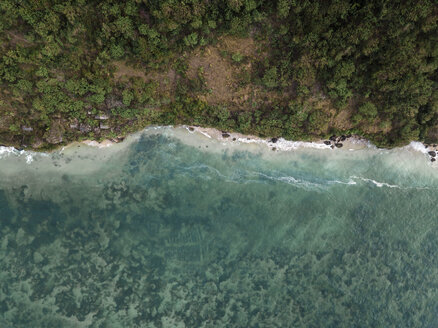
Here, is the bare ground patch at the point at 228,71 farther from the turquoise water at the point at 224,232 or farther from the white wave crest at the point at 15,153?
the white wave crest at the point at 15,153

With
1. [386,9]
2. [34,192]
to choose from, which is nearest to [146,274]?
[34,192]

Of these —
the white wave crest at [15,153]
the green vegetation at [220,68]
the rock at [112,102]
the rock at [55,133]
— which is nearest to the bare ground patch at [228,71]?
the green vegetation at [220,68]

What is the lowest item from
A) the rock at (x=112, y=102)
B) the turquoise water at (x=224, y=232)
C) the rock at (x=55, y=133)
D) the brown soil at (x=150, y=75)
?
the turquoise water at (x=224, y=232)

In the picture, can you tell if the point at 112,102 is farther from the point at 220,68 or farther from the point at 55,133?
the point at 220,68

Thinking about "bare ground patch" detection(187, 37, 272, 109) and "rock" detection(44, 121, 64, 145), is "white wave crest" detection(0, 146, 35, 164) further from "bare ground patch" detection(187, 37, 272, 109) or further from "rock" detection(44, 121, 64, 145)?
"bare ground patch" detection(187, 37, 272, 109)

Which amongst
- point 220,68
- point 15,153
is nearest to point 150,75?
point 220,68

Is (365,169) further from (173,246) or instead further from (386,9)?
(173,246)
